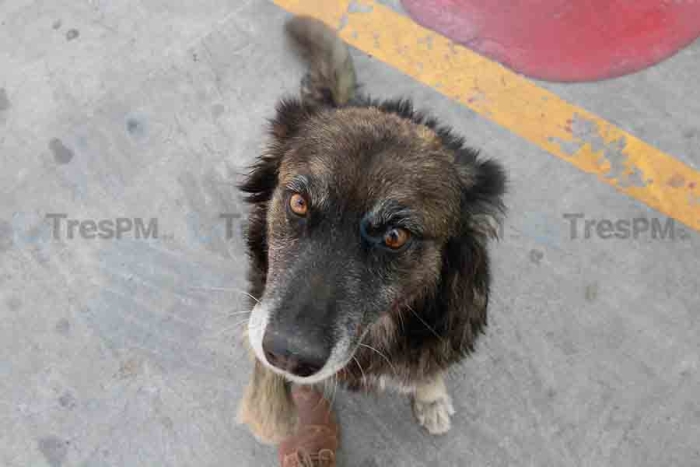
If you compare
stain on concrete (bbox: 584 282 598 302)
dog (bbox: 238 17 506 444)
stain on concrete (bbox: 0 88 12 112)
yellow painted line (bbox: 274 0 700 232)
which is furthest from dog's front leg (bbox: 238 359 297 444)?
stain on concrete (bbox: 0 88 12 112)

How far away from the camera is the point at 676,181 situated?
3340 millimetres

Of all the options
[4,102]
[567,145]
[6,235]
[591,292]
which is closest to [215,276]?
[6,235]

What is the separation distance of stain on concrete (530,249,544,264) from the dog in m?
0.83

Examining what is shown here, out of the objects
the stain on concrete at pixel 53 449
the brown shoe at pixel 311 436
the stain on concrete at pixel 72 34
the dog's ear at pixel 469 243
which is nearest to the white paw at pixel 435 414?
the brown shoe at pixel 311 436

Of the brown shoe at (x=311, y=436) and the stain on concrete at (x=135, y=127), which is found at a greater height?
the stain on concrete at (x=135, y=127)

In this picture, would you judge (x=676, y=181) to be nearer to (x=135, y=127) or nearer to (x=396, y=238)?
(x=396, y=238)

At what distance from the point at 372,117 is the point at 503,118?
162 centimetres

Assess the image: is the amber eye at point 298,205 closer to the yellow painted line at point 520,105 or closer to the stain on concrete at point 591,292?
the stain on concrete at point 591,292

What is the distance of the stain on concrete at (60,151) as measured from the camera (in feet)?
11.6

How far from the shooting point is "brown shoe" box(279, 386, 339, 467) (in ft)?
8.95

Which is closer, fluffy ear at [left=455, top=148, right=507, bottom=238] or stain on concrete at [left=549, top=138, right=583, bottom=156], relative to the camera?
fluffy ear at [left=455, top=148, right=507, bottom=238]

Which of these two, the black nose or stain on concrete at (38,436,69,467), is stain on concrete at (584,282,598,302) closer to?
the black nose

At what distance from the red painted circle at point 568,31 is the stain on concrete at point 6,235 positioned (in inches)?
116

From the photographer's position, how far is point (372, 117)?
7.26ft
